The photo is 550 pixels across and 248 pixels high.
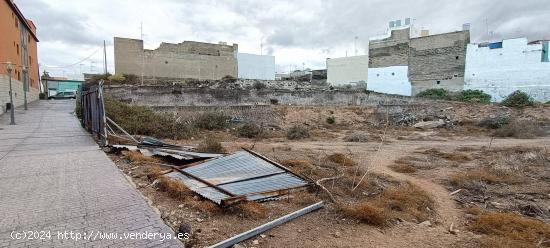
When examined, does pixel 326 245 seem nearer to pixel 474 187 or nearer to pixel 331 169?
pixel 331 169

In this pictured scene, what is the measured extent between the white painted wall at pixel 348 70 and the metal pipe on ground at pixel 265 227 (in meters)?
46.2

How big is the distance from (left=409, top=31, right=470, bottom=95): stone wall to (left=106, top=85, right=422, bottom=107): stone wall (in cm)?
961

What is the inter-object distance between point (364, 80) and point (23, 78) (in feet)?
132

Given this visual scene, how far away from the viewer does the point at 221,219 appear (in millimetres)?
4164

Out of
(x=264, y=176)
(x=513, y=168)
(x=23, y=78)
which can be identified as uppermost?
(x=23, y=78)

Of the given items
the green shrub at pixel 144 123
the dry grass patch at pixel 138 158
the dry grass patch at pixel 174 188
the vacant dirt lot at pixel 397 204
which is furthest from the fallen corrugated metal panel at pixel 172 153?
the green shrub at pixel 144 123

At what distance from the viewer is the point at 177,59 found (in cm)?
3947

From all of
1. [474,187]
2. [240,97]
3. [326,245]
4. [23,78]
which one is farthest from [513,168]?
[23,78]

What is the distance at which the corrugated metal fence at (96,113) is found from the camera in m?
8.94

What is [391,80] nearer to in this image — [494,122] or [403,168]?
[494,122]

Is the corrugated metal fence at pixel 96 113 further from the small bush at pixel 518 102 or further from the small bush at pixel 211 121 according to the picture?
the small bush at pixel 518 102

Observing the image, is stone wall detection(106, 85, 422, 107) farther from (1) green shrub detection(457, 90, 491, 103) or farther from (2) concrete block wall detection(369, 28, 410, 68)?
(2) concrete block wall detection(369, 28, 410, 68)

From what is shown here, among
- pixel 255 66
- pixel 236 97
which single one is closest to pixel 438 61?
pixel 255 66

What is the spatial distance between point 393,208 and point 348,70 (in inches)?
1906
